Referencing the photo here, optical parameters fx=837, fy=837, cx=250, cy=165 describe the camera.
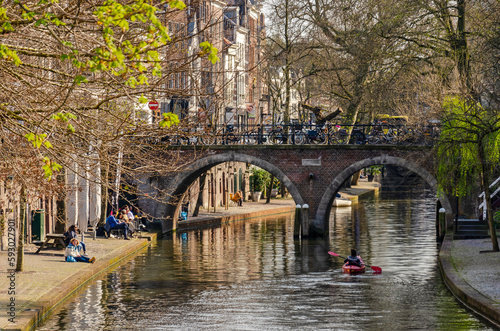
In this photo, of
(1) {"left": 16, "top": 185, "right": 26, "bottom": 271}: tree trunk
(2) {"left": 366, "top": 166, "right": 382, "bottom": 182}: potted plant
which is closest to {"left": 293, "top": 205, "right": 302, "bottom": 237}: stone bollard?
(1) {"left": 16, "top": 185, "right": 26, "bottom": 271}: tree trunk

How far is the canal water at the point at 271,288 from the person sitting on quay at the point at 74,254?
1.06 metres

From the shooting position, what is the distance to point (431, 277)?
24828mm

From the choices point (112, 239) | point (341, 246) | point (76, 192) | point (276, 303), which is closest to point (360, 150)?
point (341, 246)

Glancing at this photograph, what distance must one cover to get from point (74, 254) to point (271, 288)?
19.9 feet

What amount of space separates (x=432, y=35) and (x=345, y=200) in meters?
23.1

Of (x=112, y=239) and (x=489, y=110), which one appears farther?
(x=112, y=239)

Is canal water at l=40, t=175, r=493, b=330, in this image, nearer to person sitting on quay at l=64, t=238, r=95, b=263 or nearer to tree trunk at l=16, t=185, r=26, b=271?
person sitting on quay at l=64, t=238, r=95, b=263

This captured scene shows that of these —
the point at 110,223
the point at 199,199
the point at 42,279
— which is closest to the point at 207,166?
the point at 199,199

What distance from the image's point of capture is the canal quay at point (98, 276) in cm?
1717

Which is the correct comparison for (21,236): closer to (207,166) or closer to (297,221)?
(297,221)

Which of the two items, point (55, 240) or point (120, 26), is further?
point (55, 240)

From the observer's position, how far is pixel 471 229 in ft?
106

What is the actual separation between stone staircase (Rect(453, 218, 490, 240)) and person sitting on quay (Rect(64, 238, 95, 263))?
46.1 ft

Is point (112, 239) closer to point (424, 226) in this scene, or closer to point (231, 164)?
point (424, 226)
